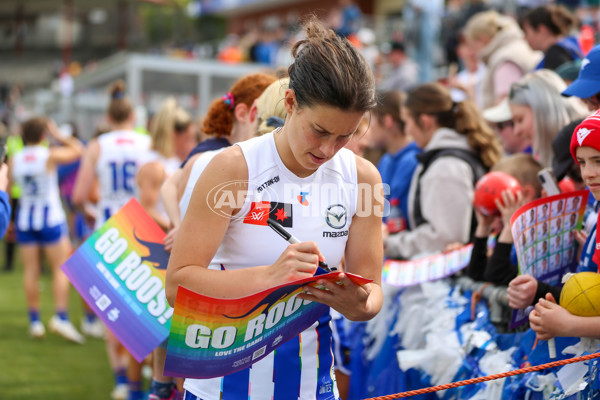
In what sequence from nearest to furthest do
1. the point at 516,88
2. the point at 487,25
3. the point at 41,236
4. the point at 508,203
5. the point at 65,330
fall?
the point at 508,203 < the point at 516,88 < the point at 487,25 < the point at 65,330 < the point at 41,236

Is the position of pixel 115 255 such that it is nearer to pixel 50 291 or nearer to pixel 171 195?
pixel 171 195

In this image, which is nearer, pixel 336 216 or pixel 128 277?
pixel 336 216

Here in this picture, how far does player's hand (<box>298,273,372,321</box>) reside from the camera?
1.82 meters

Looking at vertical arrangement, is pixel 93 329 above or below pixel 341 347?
below

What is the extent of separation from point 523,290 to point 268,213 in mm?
1118

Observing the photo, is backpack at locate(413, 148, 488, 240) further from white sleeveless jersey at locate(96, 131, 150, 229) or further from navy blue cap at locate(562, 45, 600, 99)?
white sleeveless jersey at locate(96, 131, 150, 229)

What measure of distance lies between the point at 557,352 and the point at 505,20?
3865mm

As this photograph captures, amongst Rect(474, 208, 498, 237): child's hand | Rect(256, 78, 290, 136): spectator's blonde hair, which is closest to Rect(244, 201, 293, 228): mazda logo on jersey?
Rect(256, 78, 290, 136): spectator's blonde hair

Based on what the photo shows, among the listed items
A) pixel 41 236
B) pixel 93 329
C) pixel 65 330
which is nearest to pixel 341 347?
pixel 65 330

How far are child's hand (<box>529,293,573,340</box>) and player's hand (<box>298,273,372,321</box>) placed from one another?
2.35 feet

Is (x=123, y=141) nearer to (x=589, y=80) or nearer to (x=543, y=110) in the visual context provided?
(x=543, y=110)

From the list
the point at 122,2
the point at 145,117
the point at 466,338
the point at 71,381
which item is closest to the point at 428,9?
the point at 145,117

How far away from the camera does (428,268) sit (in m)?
3.54

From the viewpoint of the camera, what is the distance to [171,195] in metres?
3.29
